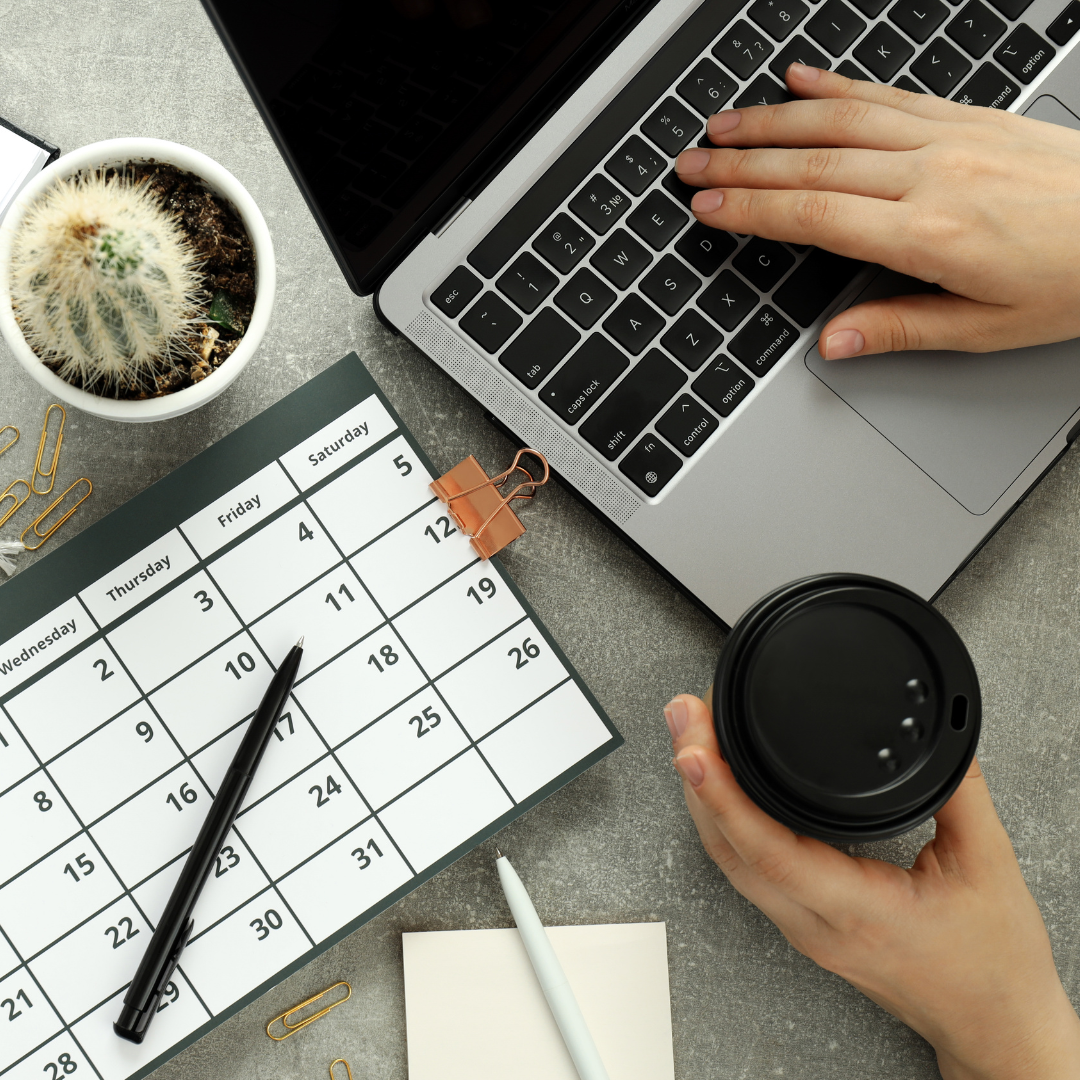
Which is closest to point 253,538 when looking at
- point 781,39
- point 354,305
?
point 354,305

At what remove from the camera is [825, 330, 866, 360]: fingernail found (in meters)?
0.65

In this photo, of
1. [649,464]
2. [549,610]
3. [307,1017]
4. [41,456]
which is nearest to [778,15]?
[649,464]

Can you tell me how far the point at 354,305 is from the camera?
715mm

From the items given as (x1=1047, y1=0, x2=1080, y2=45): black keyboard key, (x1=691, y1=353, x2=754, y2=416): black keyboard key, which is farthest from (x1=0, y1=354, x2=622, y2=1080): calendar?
(x1=1047, y1=0, x2=1080, y2=45): black keyboard key

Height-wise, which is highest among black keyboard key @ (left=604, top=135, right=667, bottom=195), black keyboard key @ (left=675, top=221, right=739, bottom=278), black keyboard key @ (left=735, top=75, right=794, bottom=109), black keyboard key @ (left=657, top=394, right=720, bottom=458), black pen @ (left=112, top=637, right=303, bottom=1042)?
black keyboard key @ (left=735, top=75, right=794, bottom=109)

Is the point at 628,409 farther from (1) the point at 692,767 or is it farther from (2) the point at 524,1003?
(2) the point at 524,1003

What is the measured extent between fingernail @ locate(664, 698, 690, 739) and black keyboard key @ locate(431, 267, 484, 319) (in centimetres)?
35

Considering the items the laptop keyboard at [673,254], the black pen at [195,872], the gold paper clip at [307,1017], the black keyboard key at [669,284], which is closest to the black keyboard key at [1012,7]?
the laptop keyboard at [673,254]

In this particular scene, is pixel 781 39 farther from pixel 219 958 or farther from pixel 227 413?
pixel 219 958

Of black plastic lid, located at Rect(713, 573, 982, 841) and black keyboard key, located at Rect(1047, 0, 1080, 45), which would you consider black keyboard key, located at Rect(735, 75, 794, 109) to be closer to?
black keyboard key, located at Rect(1047, 0, 1080, 45)

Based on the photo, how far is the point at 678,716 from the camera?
593mm

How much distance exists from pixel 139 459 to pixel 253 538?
0.42 feet

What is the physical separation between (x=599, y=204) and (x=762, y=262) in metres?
0.14

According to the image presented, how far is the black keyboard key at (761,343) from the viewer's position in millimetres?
666
